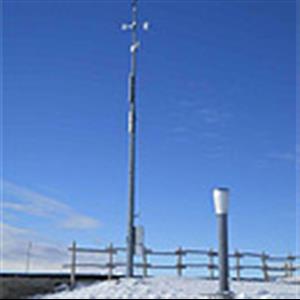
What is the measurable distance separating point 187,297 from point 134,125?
7356 mm

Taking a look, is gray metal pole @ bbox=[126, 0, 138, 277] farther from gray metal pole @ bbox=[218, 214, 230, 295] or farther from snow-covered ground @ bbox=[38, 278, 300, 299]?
gray metal pole @ bbox=[218, 214, 230, 295]

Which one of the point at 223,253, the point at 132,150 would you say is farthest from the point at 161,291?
the point at 132,150

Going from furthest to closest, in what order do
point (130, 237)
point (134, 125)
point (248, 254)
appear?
point (248, 254) → point (134, 125) → point (130, 237)

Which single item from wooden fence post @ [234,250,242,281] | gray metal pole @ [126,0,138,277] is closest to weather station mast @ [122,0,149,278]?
gray metal pole @ [126,0,138,277]

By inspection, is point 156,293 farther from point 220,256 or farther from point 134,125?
point 134,125

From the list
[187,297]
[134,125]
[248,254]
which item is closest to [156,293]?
[187,297]

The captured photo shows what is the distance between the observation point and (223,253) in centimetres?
1836

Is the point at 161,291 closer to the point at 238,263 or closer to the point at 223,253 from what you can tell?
the point at 223,253

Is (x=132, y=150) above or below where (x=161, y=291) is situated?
above

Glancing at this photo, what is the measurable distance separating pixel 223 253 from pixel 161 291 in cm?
215

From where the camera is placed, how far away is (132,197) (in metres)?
22.1

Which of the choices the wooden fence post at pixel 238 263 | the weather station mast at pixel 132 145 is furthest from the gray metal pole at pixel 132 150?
the wooden fence post at pixel 238 263

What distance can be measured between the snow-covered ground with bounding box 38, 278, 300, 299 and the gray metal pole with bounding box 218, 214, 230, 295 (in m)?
0.48

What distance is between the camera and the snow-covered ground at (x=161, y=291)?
18167 mm
